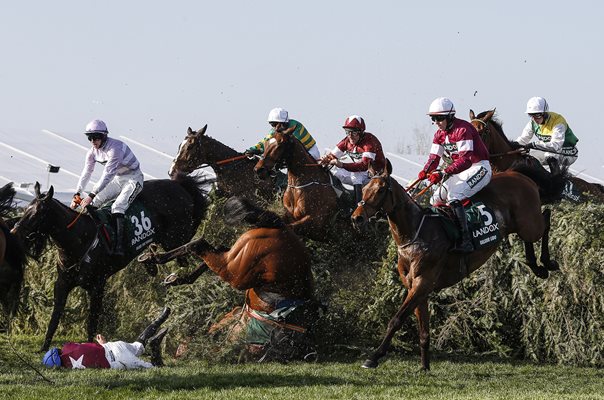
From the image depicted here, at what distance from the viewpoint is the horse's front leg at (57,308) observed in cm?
1170

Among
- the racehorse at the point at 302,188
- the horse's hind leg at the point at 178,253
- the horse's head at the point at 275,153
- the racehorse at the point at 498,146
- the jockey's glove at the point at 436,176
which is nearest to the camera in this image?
the jockey's glove at the point at 436,176

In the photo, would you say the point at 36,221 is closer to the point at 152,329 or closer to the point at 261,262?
the point at 152,329

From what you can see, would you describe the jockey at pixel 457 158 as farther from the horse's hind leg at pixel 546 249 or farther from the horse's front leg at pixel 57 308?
the horse's front leg at pixel 57 308

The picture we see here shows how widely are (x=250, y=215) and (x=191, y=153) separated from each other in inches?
110

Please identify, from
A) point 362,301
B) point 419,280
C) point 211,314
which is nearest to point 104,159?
point 211,314

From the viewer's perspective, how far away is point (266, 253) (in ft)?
35.5

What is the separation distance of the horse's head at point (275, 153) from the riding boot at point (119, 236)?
1761 mm

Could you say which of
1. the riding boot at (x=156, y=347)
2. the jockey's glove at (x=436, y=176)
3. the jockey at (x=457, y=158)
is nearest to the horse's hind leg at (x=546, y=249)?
the jockey at (x=457, y=158)

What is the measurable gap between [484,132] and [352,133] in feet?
5.29

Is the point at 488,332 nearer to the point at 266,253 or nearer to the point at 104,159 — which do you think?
the point at 266,253

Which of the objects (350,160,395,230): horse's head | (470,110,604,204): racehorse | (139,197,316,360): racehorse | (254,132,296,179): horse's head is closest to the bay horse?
(350,160,395,230): horse's head

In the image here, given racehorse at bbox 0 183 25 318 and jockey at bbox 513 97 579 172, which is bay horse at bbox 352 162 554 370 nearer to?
jockey at bbox 513 97 579 172

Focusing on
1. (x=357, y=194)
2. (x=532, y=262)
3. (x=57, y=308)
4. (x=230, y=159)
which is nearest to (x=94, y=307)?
(x=57, y=308)

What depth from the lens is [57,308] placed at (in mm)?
11844
